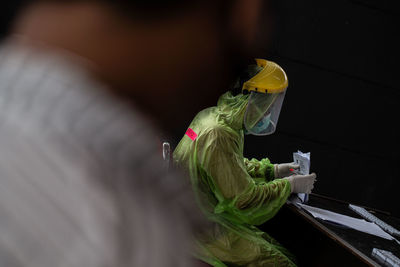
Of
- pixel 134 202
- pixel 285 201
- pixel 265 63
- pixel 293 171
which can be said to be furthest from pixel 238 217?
pixel 134 202

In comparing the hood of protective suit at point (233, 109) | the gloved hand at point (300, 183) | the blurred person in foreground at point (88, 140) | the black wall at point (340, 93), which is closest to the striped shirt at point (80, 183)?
the blurred person in foreground at point (88, 140)

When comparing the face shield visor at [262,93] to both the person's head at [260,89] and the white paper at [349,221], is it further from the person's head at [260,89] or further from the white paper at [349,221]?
the white paper at [349,221]

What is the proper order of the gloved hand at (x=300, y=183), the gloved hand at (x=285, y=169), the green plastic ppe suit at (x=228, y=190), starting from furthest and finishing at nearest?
the gloved hand at (x=285, y=169) < the gloved hand at (x=300, y=183) < the green plastic ppe suit at (x=228, y=190)

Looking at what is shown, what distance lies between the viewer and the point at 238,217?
1.87 meters

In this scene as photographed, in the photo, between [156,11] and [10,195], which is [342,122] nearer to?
[156,11]

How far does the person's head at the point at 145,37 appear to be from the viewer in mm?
501

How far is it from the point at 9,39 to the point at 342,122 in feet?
9.62

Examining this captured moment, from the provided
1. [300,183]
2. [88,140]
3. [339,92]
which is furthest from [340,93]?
[88,140]

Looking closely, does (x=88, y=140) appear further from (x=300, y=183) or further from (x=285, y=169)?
(x=285, y=169)

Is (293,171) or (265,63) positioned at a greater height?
(265,63)

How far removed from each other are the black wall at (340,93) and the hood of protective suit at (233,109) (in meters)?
1.14

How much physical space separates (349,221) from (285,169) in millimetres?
492

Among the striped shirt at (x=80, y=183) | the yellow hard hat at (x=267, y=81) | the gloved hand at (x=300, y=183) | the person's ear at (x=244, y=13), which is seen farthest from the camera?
the gloved hand at (x=300, y=183)

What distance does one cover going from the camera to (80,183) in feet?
1.16
